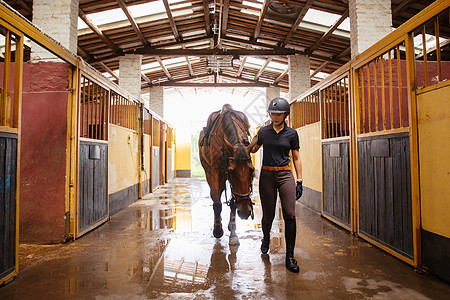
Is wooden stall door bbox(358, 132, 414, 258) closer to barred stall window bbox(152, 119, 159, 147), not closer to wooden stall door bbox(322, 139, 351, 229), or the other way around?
wooden stall door bbox(322, 139, 351, 229)

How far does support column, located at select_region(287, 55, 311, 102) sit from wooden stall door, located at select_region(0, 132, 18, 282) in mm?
8128

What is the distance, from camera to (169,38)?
987 centimetres

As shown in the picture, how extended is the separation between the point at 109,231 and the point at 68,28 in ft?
11.7

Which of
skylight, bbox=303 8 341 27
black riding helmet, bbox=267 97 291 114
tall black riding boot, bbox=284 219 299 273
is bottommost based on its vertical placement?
tall black riding boot, bbox=284 219 299 273

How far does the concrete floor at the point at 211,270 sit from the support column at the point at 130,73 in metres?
6.27

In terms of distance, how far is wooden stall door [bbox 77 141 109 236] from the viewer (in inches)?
138

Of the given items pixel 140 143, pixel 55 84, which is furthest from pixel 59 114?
→ pixel 140 143

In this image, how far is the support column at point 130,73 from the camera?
8836 mm

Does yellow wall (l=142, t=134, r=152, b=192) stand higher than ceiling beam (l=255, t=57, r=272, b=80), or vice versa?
ceiling beam (l=255, t=57, r=272, b=80)

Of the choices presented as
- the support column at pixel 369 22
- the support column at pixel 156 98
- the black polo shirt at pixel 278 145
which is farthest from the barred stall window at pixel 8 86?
the support column at pixel 156 98

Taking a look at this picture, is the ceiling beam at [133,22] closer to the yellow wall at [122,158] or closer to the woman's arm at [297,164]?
the yellow wall at [122,158]

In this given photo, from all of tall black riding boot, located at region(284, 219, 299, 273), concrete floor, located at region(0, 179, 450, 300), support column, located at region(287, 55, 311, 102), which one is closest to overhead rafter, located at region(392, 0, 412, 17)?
support column, located at region(287, 55, 311, 102)

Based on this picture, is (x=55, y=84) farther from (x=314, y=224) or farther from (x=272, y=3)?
(x=272, y=3)

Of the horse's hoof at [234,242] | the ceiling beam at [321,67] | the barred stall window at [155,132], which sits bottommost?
the horse's hoof at [234,242]
